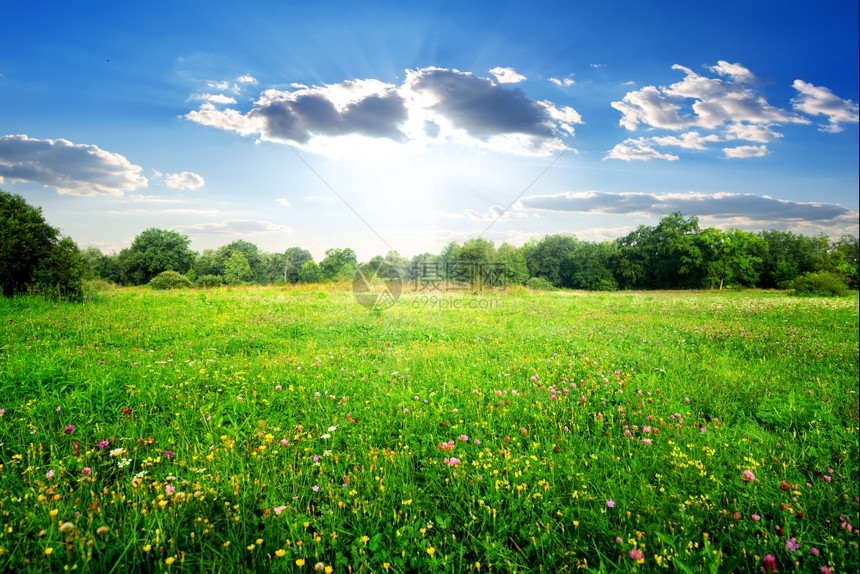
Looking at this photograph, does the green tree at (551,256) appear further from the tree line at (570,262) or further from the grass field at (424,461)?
the grass field at (424,461)

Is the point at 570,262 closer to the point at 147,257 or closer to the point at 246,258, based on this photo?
the point at 246,258

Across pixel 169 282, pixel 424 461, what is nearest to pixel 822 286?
pixel 424 461

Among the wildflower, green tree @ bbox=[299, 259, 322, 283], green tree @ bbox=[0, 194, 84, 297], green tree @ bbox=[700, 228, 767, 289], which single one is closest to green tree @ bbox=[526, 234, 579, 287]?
green tree @ bbox=[700, 228, 767, 289]

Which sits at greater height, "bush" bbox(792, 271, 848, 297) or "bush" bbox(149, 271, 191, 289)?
"bush" bbox(149, 271, 191, 289)

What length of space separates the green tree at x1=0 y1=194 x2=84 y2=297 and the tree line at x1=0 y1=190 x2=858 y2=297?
16.3 meters

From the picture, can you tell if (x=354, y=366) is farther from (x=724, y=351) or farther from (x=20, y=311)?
(x=20, y=311)

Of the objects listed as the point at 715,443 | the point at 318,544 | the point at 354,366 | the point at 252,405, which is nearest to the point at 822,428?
the point at 715,443

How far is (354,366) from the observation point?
20.0 ft

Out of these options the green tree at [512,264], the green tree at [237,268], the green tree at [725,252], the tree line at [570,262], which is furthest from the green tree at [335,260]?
the green tree at [725,252]

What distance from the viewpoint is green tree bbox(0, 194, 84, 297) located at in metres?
11.6

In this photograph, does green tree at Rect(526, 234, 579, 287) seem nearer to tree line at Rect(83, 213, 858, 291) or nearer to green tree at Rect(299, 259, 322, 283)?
tree line at Rect(83, 213, 858, 291)

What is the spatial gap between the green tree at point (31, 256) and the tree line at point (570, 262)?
53.6 feet

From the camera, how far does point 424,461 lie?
3.30 m

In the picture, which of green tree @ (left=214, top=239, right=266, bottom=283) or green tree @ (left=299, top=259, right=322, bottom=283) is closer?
green tree @ (left=214, top=239, right=266, bottom=283)
